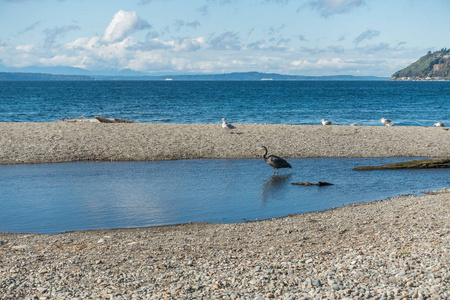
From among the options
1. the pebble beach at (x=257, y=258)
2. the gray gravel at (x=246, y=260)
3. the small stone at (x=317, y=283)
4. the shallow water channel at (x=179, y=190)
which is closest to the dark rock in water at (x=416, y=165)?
the shallow water channel at (x=179, y=190)

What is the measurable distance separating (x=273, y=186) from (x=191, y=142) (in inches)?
351

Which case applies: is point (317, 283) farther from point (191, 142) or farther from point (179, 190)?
point (191, 142)

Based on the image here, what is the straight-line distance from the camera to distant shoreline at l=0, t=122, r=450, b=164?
23.6 meters

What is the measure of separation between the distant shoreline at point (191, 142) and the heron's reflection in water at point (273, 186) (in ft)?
15.6

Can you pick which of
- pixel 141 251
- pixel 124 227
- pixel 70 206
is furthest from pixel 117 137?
pixel 141 251

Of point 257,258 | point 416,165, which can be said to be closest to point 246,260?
point 257,258

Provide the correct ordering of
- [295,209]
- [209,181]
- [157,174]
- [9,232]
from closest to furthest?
[9,232], [295,209], [209,181], [157,174]

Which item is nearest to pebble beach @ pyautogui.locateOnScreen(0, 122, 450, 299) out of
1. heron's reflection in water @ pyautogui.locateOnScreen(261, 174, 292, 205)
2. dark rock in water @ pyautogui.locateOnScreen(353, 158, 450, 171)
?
heron's reflection in water @ pyautogui.locateOnScreen(261, 174, 292, 205)

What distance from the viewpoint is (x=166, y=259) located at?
31.1 feet

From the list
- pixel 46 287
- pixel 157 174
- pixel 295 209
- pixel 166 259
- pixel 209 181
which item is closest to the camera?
pixel 46 287

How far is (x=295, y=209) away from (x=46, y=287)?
846cm

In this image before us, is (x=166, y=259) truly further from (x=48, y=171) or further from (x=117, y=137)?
(x=117, y=137)

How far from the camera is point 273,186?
18.0 meters

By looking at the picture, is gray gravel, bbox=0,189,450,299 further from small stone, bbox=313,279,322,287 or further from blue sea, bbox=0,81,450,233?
blue sea, bbox=0,81,450,233
